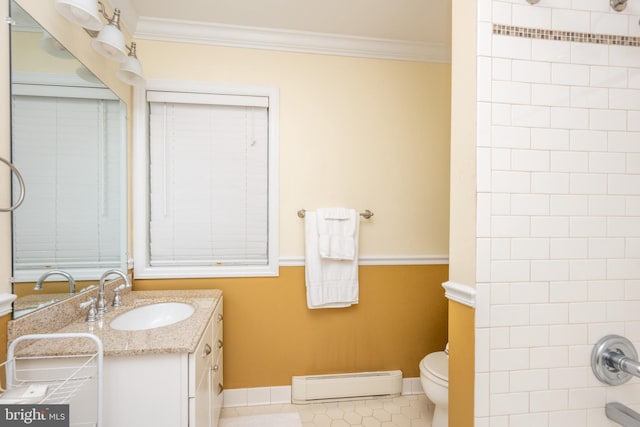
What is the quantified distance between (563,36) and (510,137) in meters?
0.37

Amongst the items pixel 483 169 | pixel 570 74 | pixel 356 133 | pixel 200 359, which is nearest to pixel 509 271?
pixel 483 169

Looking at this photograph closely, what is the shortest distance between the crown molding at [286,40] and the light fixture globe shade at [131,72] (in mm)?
504

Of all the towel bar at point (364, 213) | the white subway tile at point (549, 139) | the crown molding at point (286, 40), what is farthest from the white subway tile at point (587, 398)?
the crown molding at point (286, 40)

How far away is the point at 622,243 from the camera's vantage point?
96cm

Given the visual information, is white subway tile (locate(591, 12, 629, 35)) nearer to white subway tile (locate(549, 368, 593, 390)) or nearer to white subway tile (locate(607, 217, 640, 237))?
white subway tile (locate(607, 217, 640, 237))

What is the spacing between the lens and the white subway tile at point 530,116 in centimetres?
94

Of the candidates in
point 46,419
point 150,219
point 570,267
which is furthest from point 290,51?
point 46,419

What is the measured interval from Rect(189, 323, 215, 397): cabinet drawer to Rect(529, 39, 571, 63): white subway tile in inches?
59.3

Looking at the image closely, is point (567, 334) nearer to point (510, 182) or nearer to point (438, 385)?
point (510, 182)

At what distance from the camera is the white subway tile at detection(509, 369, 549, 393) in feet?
3.05

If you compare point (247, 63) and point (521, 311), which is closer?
point (521, 311)

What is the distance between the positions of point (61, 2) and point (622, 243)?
2050mm

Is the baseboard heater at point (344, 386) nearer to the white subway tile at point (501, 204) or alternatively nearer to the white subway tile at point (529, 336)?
the white subway tile at point (529, 336)

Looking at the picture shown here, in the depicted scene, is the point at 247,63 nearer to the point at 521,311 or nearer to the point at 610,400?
the point at 521,311
